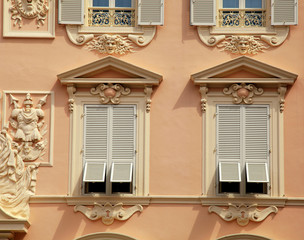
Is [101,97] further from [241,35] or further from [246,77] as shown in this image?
[241,35]

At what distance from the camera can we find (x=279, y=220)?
24656mm

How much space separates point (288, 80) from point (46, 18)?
583 centimetres

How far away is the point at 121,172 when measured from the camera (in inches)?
975

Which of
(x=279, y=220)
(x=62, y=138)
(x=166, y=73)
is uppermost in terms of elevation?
(x=166, y=73)

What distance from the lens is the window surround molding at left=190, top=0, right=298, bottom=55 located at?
25469 mm

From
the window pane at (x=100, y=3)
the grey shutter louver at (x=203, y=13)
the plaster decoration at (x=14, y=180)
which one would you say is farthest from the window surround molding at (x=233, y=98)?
the plaster decoration at (x=14, y=180)

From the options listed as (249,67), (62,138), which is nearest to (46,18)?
(62,138)

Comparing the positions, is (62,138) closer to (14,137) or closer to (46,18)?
(14,137)

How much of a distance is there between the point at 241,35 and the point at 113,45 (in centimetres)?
300

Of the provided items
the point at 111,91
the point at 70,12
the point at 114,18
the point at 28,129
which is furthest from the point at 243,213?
the point at 70,12

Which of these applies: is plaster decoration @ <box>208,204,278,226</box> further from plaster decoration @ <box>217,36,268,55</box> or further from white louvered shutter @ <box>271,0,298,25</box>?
white louvered shutter @ <box>271,0,298,25</box>

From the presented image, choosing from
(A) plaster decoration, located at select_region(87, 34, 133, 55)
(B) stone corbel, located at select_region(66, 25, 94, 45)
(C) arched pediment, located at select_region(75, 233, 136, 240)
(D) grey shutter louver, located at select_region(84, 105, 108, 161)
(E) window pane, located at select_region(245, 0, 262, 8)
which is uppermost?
(E) window pane, located at select_region(245, 0, 262, 8)

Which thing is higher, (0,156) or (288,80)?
(288,80)

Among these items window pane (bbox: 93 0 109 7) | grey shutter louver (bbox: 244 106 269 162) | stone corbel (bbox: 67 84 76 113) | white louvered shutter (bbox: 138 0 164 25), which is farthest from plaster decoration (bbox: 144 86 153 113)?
window pane (bbox: 93 0 109 7)
